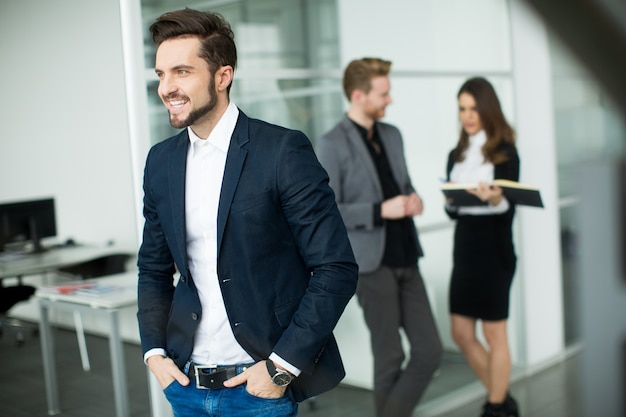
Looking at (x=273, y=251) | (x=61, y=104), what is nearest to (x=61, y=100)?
(x=61, y=104)

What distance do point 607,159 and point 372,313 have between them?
129 inches

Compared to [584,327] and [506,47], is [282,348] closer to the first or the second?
[584,327]

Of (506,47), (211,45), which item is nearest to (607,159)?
(211,45)

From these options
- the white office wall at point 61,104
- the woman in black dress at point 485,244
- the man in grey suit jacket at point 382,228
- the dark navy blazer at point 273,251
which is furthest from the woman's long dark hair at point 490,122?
the dark navy blazer at point 273,251

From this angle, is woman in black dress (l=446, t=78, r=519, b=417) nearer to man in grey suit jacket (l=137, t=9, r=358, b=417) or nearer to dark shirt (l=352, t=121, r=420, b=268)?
dark shirt (l=352, t=121, r=420, b=268)

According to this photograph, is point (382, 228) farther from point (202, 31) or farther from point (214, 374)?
point (202, 31)

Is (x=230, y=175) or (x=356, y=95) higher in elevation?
(x=356, y=95)

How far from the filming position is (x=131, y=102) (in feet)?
9.73

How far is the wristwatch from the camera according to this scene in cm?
181

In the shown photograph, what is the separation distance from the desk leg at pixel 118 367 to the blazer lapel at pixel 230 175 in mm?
1605

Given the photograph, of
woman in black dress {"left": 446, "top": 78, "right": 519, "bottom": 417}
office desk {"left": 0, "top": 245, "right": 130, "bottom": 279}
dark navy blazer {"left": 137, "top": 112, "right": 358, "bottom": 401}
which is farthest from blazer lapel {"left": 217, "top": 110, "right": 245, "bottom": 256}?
woman in black dress {"left": 446, "top": 78, "right": 519, "bottom": 417}

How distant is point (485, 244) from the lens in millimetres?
3939

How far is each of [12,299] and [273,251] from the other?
1792 millimetres

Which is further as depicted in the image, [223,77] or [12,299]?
[12,299]
